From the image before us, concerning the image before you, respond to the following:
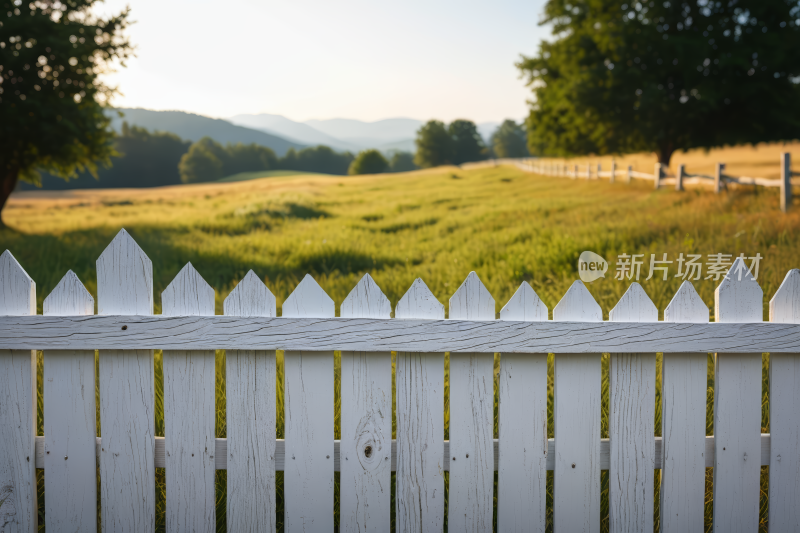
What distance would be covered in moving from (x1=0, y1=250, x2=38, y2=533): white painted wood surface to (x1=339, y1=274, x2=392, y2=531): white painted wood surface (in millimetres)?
1200

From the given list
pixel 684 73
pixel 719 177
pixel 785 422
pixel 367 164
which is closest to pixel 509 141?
pixel 367 164

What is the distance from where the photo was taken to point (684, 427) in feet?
6.48

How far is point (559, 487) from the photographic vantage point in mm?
1958

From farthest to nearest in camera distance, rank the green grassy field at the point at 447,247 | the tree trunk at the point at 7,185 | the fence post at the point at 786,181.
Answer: the tree trunk at the point at 7,185 → the fence post at the point at 786,181 → the green grassy field at the point at 447,247

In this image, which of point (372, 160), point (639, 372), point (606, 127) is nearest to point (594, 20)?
point (606, 127)

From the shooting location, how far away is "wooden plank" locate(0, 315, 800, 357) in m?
1.82

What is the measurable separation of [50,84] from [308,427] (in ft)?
48.5

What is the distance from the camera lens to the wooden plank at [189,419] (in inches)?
Result: 75.0

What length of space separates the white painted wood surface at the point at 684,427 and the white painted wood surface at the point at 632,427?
0.20 feet

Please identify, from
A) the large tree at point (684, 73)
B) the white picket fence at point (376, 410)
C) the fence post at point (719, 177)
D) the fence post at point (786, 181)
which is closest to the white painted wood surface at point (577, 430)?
the white picket fence at point (376, 410)

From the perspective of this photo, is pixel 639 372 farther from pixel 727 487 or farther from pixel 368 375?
pixel 368 375

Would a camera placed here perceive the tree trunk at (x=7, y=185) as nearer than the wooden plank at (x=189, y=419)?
No

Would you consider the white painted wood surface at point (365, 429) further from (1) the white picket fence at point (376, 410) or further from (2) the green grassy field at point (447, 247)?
(2) the green grassy field at point (447, 247)

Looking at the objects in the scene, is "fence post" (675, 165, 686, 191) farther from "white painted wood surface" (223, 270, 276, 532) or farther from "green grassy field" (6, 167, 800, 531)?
"white painted wood surface" (223, 270, 276, 532)
